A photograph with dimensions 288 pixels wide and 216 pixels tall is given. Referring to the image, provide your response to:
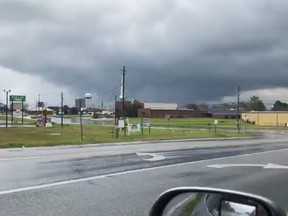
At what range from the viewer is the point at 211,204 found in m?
2.96

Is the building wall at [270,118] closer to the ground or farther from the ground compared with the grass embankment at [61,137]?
farther from the ground

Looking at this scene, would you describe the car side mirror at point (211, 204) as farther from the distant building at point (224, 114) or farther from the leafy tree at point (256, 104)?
the leafy tree at point (256, 104)

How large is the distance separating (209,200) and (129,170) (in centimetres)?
1259

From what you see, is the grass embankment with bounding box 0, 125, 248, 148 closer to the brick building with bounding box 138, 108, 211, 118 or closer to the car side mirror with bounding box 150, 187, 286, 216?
the car side mirror with bounding box 150, 187, 286, 216

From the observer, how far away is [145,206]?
9336 millimetres

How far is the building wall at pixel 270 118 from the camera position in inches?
5295

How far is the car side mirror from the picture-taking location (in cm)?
255

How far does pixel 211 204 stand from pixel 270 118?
457ft

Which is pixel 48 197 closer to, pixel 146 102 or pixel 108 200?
pixel 108 200

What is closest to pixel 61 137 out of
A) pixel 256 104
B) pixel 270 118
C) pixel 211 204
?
pixel 211 204

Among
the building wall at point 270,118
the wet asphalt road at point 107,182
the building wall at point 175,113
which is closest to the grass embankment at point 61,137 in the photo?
the wet asphalt road at point 107,182

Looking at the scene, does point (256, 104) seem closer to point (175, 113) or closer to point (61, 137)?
point (175, 113)

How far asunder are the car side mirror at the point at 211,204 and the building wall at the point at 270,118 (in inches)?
5190

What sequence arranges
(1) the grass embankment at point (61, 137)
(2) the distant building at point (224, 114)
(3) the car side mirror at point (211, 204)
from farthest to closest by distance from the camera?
(2) the distant building at point (224, 114) < (1) the grass embankment at point (61, 137) < (3) the car side mirror at point (211, 204)
